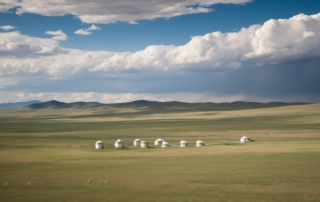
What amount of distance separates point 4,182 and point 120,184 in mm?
10444

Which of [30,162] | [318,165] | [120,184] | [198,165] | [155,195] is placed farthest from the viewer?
[30,162]

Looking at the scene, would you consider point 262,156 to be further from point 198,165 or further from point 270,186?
point 270,186

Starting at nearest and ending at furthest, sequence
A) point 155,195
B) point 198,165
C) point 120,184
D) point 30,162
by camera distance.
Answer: point 155,195 < point 120,184 < point 198,165 < point 30,162

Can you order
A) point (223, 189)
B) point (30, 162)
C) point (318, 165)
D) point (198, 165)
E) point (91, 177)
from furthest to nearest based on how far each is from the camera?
point (30, 162) < point (198, 165) < point (318, 165) < point (91, 177) < point (223, 189)

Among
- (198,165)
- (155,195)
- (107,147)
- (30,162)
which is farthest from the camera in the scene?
(107,147)

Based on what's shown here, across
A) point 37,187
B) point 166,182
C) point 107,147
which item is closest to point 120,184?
point 166,182

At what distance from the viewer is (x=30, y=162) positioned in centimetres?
4444

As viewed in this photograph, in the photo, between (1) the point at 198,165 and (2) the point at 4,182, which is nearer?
(2) the point at 4,182

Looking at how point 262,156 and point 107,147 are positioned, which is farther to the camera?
point 107,147

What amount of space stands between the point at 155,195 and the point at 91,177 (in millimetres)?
10859

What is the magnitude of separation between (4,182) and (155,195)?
47.8ft

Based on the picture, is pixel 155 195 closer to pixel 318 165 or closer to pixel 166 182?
pixel 166 182

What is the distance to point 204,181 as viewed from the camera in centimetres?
3097

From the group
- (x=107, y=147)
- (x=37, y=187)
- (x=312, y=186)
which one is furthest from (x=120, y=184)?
(x=107, y=147)
